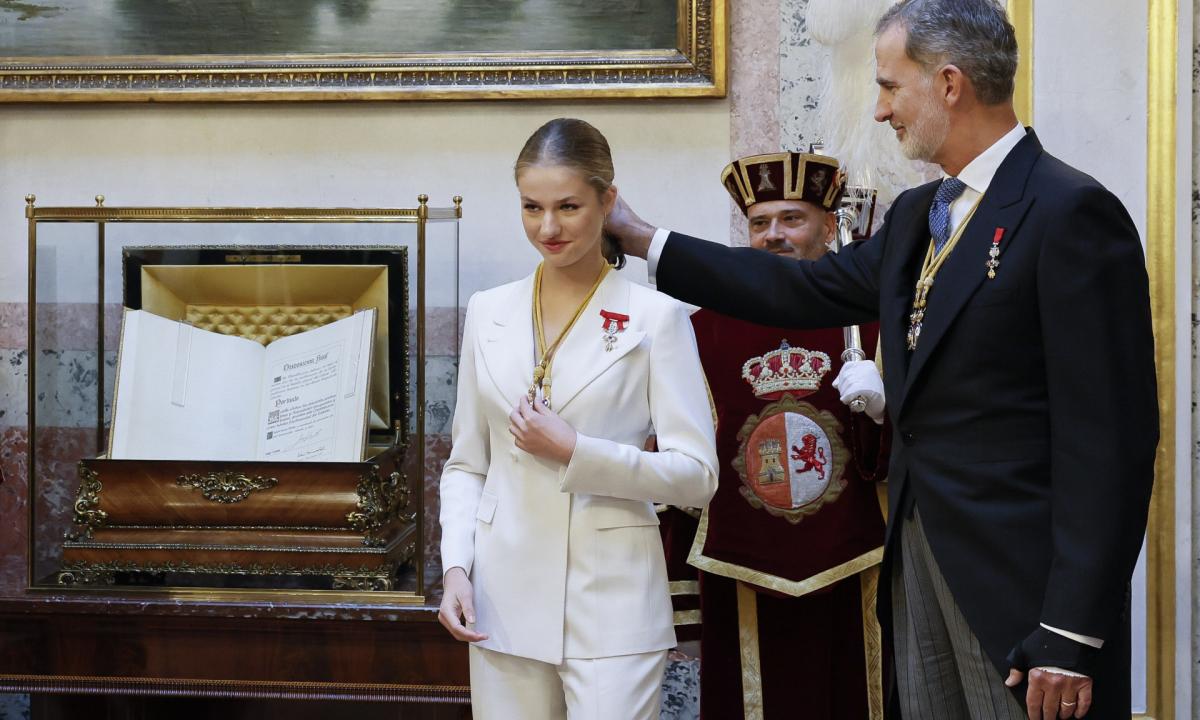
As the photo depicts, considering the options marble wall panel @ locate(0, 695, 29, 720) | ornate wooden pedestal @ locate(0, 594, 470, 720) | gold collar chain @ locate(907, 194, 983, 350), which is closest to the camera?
gold collar chain @ locate(907, 194, 983, 350)

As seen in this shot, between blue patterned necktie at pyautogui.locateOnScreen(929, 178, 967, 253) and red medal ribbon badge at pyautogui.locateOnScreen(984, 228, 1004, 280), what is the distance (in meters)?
0.15

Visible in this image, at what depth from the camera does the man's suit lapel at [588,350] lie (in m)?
2.29

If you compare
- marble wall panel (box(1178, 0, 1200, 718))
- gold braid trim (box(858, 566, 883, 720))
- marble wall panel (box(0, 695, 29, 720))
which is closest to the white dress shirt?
gold braid trim (box(858, 566, 883, 720))

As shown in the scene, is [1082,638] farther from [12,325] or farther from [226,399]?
[12,325]

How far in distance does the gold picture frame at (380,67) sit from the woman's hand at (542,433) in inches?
82.2

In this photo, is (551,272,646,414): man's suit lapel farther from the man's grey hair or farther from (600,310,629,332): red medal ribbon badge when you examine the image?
the man's grey hair

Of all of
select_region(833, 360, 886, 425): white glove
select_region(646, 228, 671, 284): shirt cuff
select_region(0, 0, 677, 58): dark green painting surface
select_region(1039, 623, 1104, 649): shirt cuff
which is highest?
select_region(0, 0, 677, 58): dark green painting surface

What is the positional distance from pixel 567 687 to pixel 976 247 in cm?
112

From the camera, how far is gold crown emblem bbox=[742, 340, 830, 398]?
3.29 metres

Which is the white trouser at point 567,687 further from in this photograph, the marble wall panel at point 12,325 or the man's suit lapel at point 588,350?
the marble wall panel at point 12,325

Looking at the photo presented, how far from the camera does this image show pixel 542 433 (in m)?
2.17

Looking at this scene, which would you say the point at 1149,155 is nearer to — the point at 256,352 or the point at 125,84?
the point at 256,352

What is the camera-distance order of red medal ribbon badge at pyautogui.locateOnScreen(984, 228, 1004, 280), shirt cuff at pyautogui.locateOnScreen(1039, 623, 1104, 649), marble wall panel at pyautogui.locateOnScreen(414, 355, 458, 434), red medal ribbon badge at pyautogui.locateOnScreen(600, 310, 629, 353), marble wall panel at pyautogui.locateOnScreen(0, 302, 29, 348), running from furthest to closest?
marble wall panel at pyautogui.locateOnScreen(0, 302, 29, 348) → marble wall panel at pyautogui.locateOnScreen(414, 355, 458, 434) → red medal ribbon badge at pyautogui.locateOnScreen(600, 310, 629, 353) → red medal ribbon badge at pyautogui.locateOnScreen(984, 228, 1004, 280) → shirt cuff at pyautogui.locateOnScreen(1039, 623, 1104, 649)

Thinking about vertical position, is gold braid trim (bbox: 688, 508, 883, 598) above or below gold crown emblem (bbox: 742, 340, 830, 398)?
below
